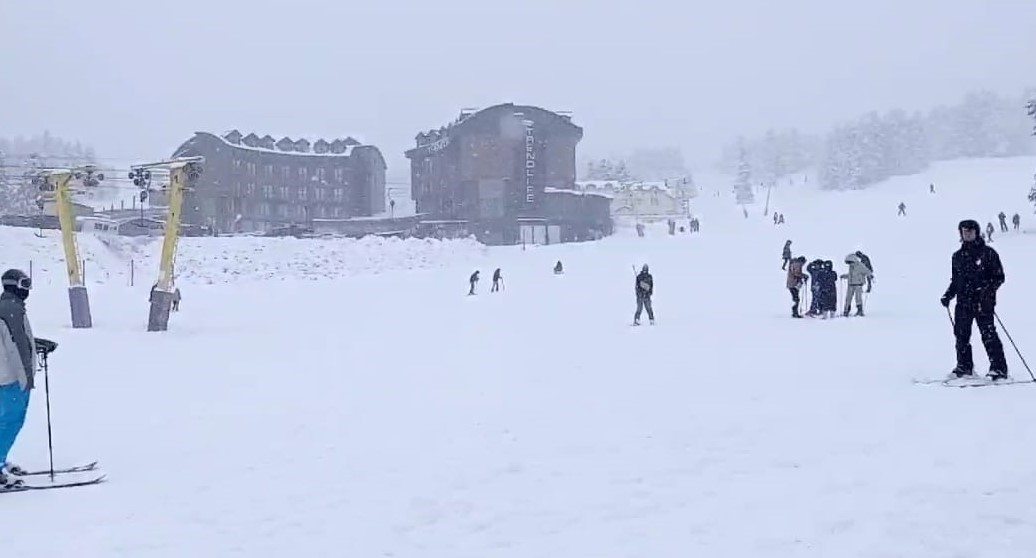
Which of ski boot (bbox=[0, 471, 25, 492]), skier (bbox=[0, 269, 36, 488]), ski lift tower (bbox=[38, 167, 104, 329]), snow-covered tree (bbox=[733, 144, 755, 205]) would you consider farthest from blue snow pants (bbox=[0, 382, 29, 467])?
snow-covered tree (bbox=[733, 144, 755, 205])

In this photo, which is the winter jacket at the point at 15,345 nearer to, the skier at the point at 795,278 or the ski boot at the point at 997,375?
the ski boot at the point at 997,375

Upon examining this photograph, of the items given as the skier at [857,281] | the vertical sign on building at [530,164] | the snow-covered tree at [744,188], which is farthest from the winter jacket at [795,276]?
the snow-covered tree at [744,188]

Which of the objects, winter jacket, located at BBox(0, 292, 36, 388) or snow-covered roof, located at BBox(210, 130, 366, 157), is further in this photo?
snow-covered roof, located at BBox(210, 130, 366, 157)

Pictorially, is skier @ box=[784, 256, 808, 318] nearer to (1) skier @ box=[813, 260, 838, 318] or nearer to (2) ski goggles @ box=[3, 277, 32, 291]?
(1) skier @ box=[813, 260, 838, 318]

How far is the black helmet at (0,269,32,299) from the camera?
7.48m

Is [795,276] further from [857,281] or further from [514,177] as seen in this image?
[514,177]

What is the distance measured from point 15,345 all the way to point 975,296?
9239mm

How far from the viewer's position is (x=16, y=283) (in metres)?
7.52

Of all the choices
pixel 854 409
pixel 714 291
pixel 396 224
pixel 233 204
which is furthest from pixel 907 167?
pixel 854 409

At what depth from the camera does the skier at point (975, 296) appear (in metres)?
9.99

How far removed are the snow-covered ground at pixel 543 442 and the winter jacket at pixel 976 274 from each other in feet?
3.62

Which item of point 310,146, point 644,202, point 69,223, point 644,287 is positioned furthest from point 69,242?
point 644,202

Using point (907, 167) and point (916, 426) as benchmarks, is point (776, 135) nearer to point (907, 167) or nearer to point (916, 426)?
point (907, 167)

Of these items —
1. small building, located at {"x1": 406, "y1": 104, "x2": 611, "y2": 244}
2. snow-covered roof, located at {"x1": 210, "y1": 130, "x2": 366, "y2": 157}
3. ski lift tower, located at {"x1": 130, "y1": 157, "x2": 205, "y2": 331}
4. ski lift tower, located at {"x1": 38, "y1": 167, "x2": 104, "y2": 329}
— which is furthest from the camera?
snow-covered roof, located at {"x1": 210, "y1": 130, "x2": 366, "y2": 157}
